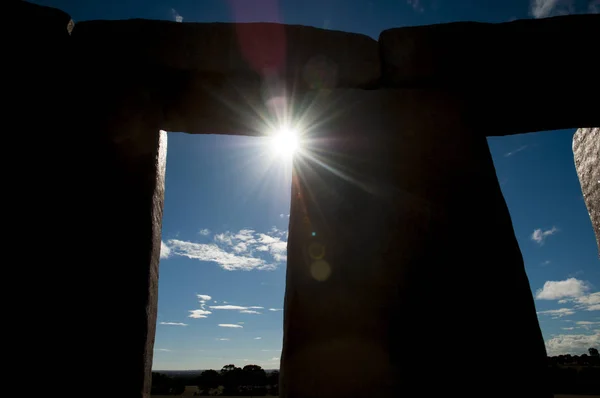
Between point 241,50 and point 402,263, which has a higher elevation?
point 241,50

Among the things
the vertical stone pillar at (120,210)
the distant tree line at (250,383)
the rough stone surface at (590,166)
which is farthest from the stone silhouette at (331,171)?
the distant tree line at (250,383)

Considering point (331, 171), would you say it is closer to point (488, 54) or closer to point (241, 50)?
point (241, 50)

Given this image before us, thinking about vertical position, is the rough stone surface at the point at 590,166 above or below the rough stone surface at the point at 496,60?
below

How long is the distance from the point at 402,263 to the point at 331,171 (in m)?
0.58

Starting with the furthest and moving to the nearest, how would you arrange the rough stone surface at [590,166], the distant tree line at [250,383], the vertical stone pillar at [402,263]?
1. the distant tree line at [250,383]
2. the rough stone surface at [590,166]
3. the vertical stone pillar at [402,263]

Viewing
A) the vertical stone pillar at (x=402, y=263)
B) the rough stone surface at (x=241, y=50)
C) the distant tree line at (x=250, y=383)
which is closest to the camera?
the vertical stone pillar at (x=402, y=263)

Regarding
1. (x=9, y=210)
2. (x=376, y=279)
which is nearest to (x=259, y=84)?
(x=376, y=279)

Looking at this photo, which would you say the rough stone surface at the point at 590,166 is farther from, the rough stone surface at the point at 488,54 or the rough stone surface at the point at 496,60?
the rough stone surface at the point at 488,54

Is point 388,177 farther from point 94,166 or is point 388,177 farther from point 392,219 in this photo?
point 94,166

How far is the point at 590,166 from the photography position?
9.00 ft

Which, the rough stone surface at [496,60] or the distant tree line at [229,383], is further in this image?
the distant tree line at [229,383]

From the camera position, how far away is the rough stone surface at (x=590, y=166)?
267 cm

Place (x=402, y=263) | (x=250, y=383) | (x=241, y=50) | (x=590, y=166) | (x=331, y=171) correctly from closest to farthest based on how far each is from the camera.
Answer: (x=402, y=263) → (x=331, y=171) → (x=241, y=50) → (x=590, y=166) → (x=250, y=383)

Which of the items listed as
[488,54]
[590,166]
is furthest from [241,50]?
[590,166]
